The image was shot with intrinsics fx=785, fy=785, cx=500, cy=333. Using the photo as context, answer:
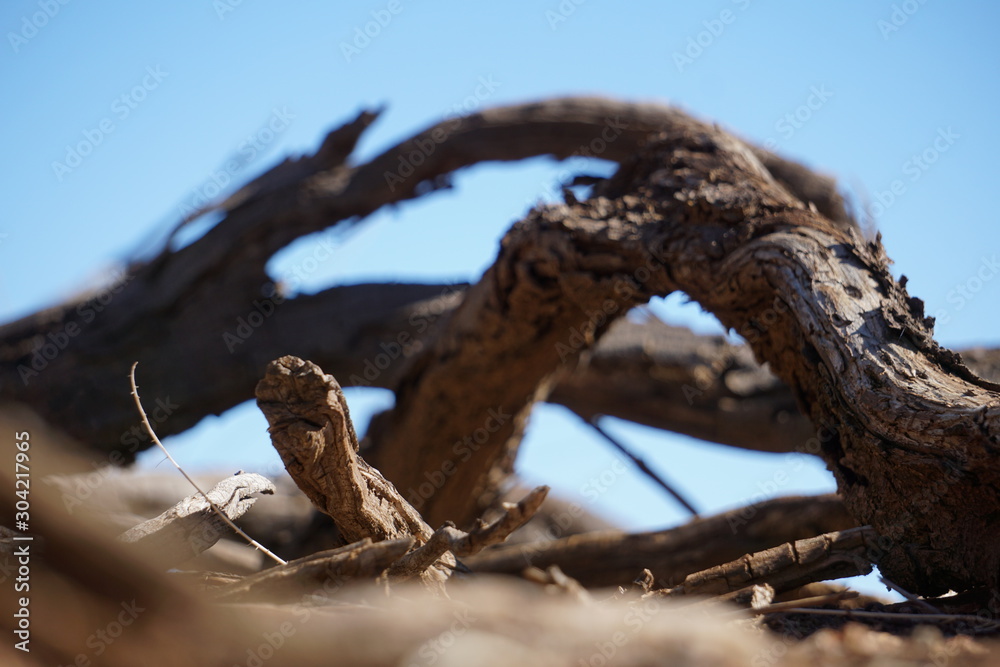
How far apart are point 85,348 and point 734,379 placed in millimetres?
4045

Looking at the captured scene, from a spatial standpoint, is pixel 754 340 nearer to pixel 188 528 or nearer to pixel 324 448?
pixel 324 448

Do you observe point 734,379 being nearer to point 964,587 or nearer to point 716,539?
point 716,539

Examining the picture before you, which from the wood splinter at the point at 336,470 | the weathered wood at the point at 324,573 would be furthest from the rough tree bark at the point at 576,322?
the weathered wood at the point at 324,573

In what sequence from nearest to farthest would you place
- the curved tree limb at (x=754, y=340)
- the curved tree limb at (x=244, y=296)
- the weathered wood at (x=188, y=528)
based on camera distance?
the weathered wood at (x=188, y=528), the curved tree limb at (x=754, y=340), the curved tree limb at (x=244, y=296)

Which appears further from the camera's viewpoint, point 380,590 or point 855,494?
point 855,494

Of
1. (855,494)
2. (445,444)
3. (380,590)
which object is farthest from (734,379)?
(380,590)

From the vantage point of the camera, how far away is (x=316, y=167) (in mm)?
5391

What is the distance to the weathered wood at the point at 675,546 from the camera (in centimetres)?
389

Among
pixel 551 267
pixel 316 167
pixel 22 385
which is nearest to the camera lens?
pixel 551 267
